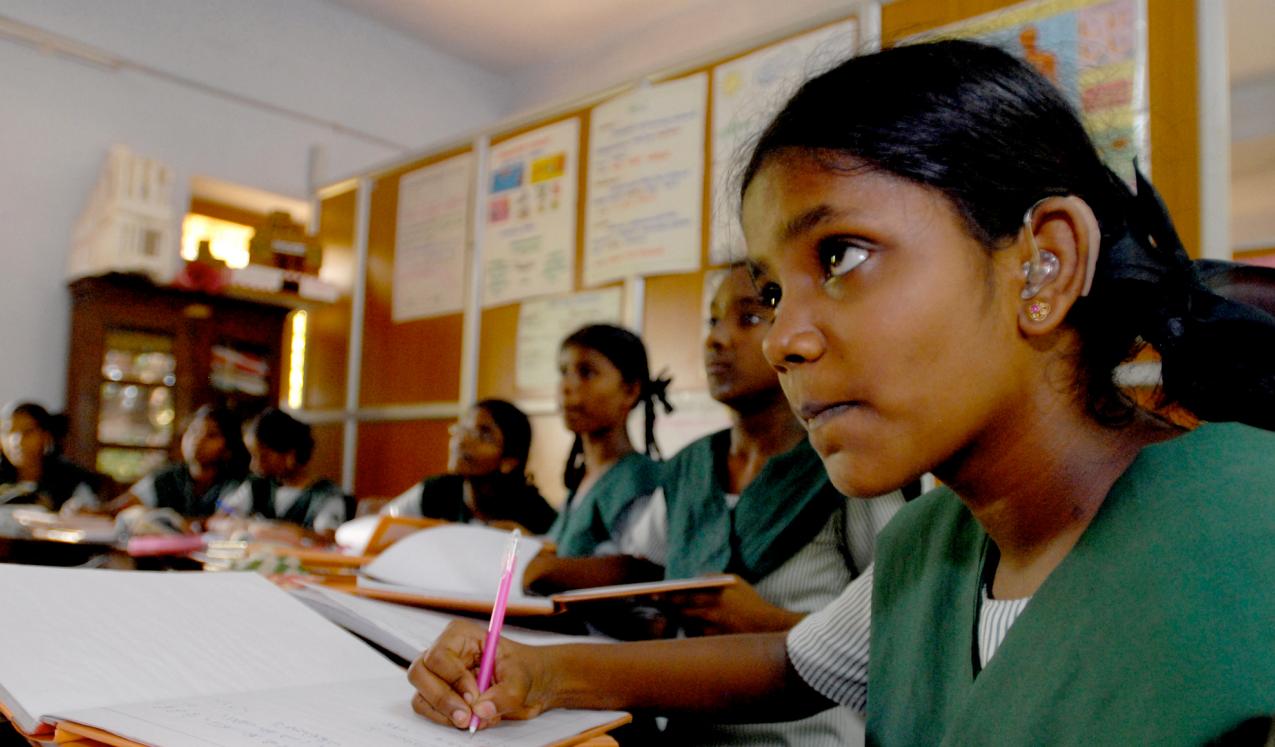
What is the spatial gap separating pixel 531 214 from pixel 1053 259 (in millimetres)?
2272

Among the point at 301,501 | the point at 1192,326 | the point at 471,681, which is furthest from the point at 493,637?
the point at 301,501

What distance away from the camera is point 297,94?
176 inches

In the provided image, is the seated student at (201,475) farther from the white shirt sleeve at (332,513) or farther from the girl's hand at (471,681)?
the girl's hand at (471,681)

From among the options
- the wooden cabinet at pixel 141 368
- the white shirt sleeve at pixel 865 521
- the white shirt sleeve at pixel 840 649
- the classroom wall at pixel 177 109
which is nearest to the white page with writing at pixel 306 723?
the white shirt sleeve at pixel 840 649

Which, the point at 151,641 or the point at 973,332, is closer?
the point at 973,332

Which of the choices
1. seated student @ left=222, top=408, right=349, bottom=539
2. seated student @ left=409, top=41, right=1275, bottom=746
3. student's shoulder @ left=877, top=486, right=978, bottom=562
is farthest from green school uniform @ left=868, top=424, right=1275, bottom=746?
seated student @ left=222, top=408, right=349, bottom=539

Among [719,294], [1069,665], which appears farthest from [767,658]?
[719,294]

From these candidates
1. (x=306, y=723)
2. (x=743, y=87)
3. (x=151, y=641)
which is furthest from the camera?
(x=743, y=87)

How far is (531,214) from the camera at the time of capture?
2676mm

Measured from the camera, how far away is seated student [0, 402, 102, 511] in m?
3.04

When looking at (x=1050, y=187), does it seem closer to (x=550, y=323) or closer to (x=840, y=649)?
(x=840, y=649)

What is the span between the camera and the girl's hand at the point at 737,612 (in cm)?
86

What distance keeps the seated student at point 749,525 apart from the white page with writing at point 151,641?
356 mm

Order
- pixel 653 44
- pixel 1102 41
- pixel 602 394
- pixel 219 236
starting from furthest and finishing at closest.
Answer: pixel 653 44
pixel 219 236
pixel 602 394
pixel 1102 41
